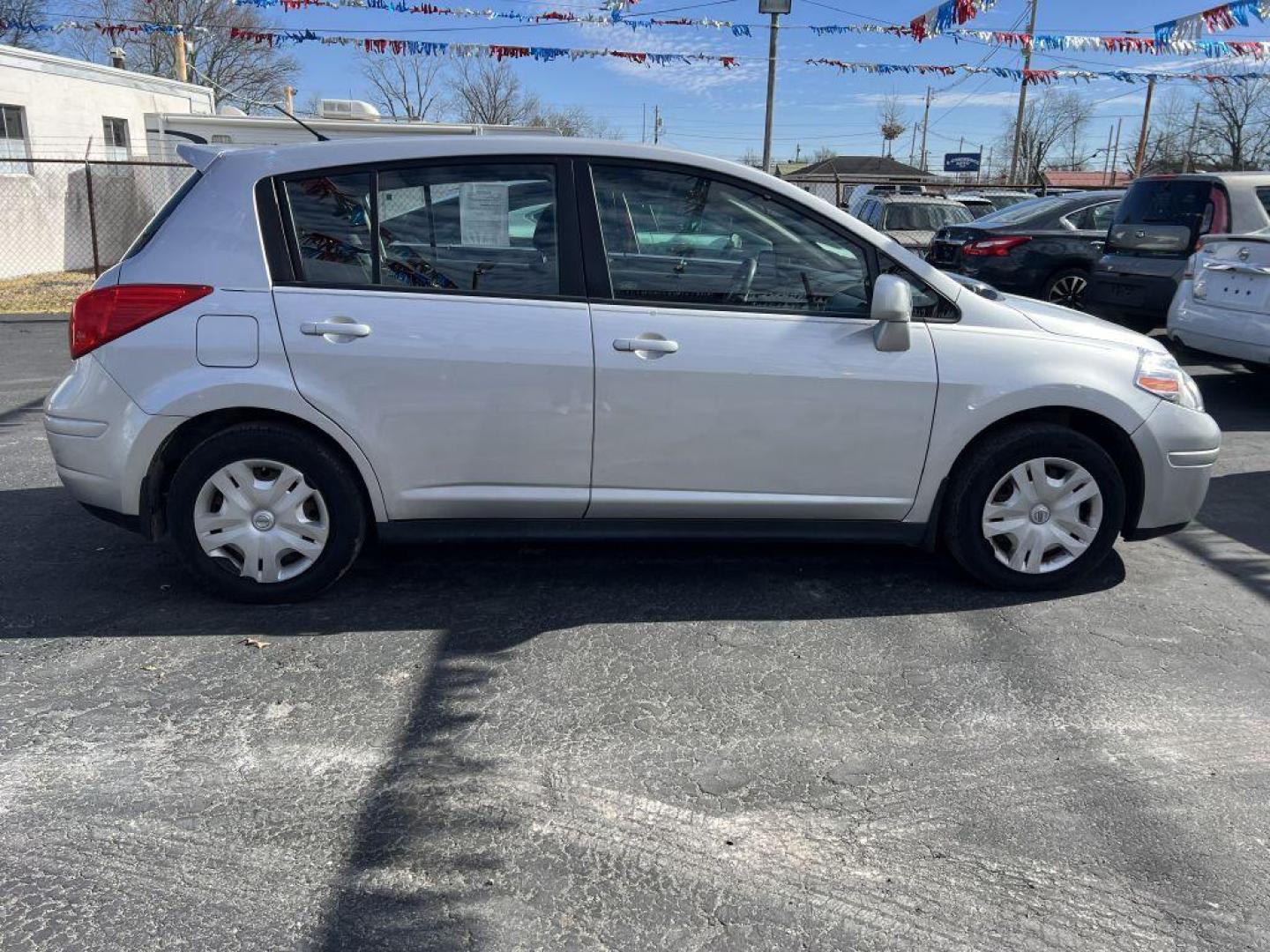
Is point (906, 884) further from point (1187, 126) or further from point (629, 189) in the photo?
point (1187, 126)

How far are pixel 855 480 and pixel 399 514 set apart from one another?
1.81 metres

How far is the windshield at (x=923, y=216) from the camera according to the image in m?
16.0

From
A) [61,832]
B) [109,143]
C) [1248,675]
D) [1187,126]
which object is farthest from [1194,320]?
[1187,126]

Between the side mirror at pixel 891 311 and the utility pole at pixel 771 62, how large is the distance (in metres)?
10.6

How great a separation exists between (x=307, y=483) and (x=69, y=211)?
18462mm

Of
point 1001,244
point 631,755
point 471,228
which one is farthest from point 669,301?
point 1001,244

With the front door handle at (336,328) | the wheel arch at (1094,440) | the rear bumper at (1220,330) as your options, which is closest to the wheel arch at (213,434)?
the front door handle at (336,328)

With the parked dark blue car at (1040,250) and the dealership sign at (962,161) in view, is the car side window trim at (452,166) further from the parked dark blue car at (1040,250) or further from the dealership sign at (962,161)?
the dealership sign at (962,161)

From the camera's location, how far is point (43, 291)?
15344 millimetres

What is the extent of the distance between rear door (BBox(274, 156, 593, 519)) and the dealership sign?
4852 centimetres

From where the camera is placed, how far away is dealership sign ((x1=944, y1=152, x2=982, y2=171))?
156ft

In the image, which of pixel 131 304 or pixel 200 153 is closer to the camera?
pixel 131 304

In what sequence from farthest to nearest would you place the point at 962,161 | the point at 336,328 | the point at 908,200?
1. the point at 962,161
2. the point at 908,200
3. the point at 336,328

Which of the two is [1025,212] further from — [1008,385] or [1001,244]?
[1008,385]
